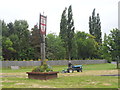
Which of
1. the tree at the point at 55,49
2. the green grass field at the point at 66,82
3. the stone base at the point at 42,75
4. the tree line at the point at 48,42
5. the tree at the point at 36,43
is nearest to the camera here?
the green grass field at the point at 66,82

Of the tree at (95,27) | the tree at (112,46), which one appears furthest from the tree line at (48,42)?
the tree at (112,46)

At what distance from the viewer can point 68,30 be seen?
60688 mm

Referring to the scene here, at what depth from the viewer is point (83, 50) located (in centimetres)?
7650

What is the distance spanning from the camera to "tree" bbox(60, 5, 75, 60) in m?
60.3

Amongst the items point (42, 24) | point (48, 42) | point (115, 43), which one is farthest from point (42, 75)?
point (48, 42)

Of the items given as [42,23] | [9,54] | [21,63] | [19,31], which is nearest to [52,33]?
[19,31]

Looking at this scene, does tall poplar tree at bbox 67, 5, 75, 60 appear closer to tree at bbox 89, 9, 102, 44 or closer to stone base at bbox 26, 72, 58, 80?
tree at bbox 89, 9, 102, 44

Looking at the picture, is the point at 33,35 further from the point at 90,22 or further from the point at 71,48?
the point at 90,22

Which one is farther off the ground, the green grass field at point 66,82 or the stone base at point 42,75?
the stone base at point 42,75

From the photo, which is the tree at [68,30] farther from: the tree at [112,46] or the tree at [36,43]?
the tree at [112,46]

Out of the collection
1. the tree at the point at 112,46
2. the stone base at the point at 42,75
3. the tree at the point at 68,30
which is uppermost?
the tree at the point at 68,30

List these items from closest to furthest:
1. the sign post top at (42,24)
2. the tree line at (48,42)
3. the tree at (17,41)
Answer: the sign post top at (42,24)
the tree at (17,41)
the tree line at (48,42)

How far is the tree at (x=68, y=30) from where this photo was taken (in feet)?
198

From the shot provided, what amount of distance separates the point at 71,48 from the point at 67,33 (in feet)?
15.9
